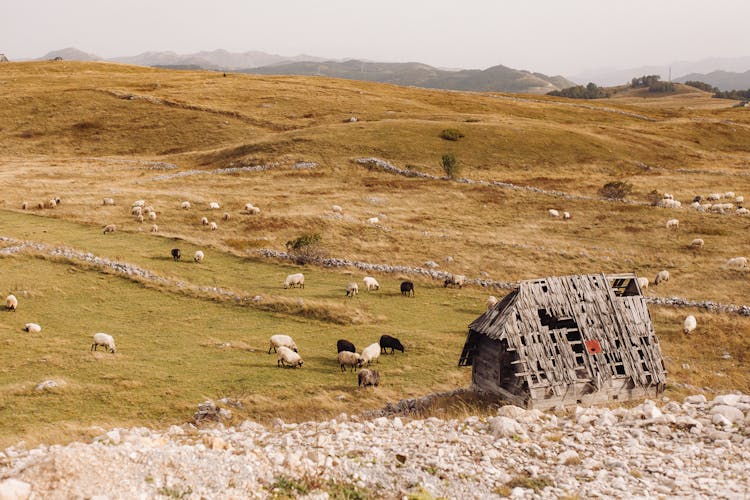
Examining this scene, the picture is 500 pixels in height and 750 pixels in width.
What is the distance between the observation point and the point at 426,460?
47.5 feet

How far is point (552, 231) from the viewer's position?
56156 millimetres

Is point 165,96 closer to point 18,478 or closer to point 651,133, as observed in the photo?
point 651,133

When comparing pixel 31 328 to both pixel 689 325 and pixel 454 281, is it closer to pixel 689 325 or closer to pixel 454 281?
pixel 454 281

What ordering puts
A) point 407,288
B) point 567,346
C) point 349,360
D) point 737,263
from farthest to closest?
point 737,263
point 407,288
point 349,360
point 567,346

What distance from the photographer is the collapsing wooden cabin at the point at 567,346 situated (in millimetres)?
22219

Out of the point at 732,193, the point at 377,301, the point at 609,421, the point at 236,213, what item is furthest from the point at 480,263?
the point at 732,193

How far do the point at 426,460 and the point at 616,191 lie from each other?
2362 inches

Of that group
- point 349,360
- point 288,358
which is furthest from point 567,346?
point 288,358

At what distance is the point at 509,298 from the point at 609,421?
7.62 m

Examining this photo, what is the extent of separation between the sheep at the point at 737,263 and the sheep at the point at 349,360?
34051 millimetres

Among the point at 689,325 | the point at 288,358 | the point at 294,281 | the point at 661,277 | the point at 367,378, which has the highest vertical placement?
the point at 294,281

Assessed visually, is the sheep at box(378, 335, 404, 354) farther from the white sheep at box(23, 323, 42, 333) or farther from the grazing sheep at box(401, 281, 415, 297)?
the white sheep at box(23, 323, 42, 333)

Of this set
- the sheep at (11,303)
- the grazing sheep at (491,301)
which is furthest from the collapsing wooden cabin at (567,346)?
the sheep at (11,303)

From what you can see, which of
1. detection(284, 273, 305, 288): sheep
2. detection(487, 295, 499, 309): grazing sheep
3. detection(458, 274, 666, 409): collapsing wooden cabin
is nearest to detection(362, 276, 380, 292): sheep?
detection(284, 273, 305, 288): sheep
